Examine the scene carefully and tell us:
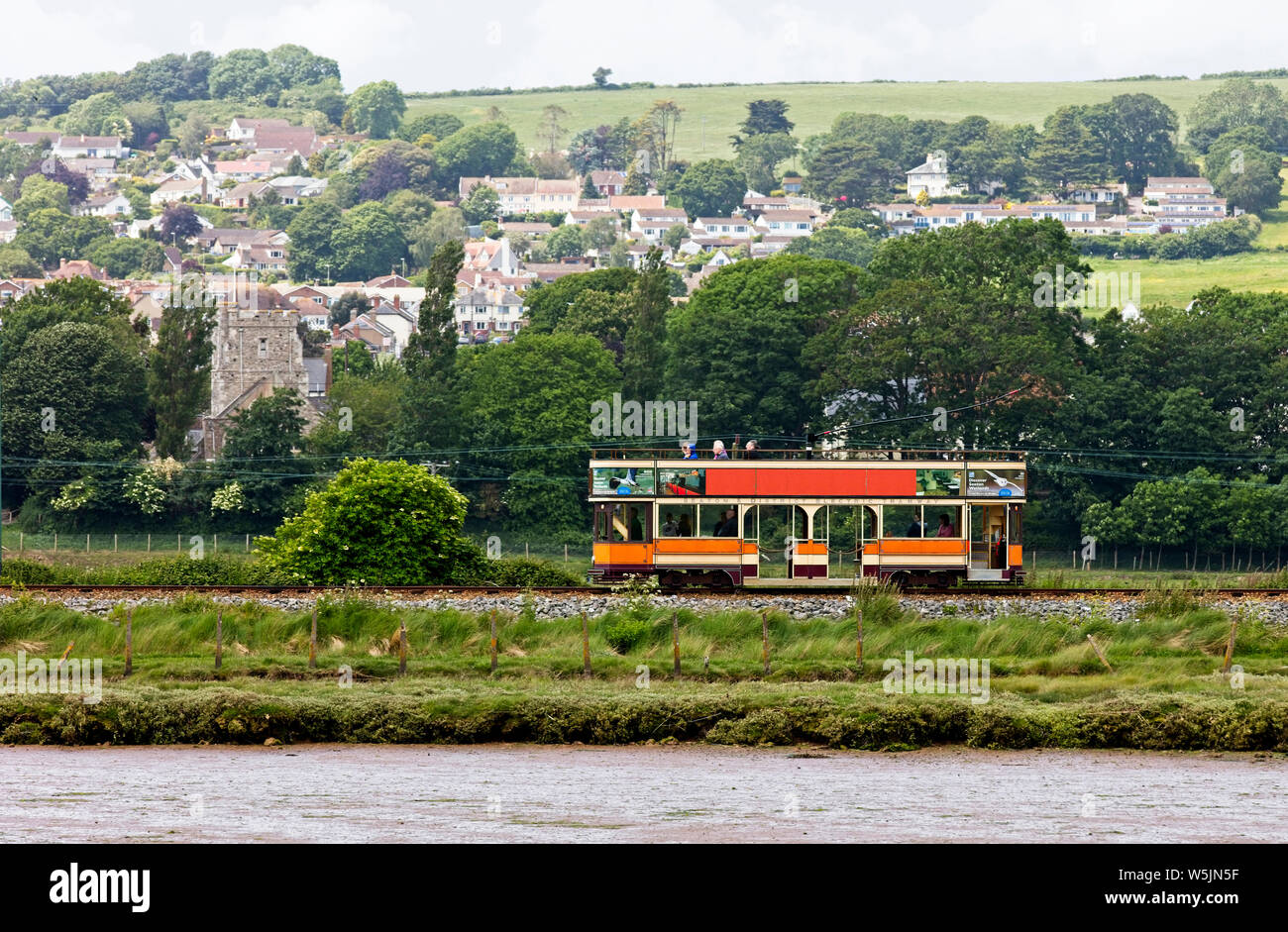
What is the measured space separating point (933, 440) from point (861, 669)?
5869 cm

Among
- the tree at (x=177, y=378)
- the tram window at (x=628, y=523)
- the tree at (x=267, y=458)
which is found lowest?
the tree at (x=267, y=458)

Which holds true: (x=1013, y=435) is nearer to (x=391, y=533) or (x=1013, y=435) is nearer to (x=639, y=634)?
(x=391, y=533)

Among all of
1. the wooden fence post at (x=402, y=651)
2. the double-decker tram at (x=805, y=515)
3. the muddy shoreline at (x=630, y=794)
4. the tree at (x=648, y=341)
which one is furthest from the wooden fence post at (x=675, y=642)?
the tree at (x=648, y=341)

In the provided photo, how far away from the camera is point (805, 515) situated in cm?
5575

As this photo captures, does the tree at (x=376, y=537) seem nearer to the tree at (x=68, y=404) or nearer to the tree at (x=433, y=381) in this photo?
the tree at (x=433, y=381)

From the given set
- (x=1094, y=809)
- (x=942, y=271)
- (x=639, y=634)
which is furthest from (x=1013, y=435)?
(x=1094, y=809)

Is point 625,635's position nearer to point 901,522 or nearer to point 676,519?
point 676,519

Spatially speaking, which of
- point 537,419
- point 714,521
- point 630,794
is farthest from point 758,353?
point 630,794

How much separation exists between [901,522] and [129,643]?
2286cm

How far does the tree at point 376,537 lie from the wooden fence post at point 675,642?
1192 cm

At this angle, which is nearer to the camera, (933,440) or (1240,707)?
(1240,707)

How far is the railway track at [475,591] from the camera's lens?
50688 millimetres

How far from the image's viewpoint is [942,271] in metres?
115
